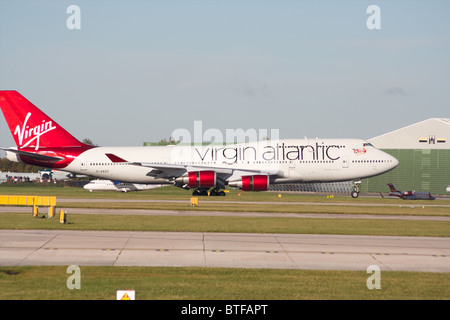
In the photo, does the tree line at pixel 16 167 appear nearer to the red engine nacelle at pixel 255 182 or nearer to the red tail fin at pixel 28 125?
the red tail fin at pixel 28 125

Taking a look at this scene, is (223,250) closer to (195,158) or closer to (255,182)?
(255,182)

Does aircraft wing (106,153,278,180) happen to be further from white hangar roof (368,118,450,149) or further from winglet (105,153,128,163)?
white hangar roof (368,118,450,149)

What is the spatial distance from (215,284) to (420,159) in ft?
267

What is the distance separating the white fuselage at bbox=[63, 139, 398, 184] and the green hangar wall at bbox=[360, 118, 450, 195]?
37.0 metres

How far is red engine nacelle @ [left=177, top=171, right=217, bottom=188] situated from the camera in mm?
49812

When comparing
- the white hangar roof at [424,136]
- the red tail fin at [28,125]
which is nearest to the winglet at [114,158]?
the red tail fin at [28,125]

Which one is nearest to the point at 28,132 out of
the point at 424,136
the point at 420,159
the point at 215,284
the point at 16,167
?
the point at 215,284

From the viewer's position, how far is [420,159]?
8912cm

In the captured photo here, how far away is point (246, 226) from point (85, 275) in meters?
14.1

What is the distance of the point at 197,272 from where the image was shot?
1628 cm

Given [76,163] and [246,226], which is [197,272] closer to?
[246,226]

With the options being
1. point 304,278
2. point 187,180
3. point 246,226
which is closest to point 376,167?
point 187,180
